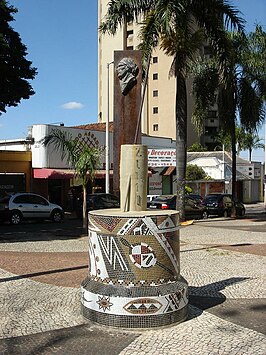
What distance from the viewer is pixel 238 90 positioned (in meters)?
25.9

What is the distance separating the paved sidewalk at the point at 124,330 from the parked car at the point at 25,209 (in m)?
9.15

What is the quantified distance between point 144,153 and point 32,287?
10.5 ft

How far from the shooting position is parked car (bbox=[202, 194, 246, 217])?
27922 millimetres

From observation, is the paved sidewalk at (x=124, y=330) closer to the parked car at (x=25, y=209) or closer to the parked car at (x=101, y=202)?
the parked car at (x=25, y=209)

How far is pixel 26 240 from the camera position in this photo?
1510 centimetres

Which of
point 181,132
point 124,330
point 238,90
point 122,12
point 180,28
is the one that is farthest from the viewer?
point 238,90

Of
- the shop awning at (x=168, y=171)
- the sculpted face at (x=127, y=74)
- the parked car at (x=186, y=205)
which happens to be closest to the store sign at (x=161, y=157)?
the shop awning at (x=168, y=171)

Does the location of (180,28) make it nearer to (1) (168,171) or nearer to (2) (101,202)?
(2) (101,202)

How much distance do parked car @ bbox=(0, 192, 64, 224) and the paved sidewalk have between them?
915 cm

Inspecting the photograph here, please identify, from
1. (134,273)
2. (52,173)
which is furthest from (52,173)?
(134,273)

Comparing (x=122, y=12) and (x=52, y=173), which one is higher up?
(x=122, y=12)

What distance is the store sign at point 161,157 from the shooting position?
104ft

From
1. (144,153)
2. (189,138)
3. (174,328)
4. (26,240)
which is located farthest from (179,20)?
(189,138)

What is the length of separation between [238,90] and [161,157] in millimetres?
7868
